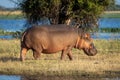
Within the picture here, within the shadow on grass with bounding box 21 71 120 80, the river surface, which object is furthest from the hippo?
the river surface

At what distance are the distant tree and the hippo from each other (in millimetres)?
11076

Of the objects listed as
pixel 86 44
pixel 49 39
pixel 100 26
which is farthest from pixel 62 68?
pixel 100 26

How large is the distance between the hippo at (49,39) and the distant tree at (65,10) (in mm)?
11076

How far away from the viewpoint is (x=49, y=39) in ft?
51.8

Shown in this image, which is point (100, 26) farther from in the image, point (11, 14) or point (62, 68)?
point (62, 68)

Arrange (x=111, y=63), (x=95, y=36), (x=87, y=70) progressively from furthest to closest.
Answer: (x=95, y=36)
(x=111, y=63)
(x=87, y=70)

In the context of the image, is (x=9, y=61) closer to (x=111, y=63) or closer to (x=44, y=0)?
(x=111, y=63)

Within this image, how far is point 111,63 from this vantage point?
15.2 meters

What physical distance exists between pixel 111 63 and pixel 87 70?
1.90 m

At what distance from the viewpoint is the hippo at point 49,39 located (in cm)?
1559

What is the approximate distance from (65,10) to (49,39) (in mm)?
12437

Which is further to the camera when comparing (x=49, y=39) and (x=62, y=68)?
(x=49, y=39)

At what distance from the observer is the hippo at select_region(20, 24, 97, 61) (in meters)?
15.6

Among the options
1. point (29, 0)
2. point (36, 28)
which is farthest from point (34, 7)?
point (36, 28)
